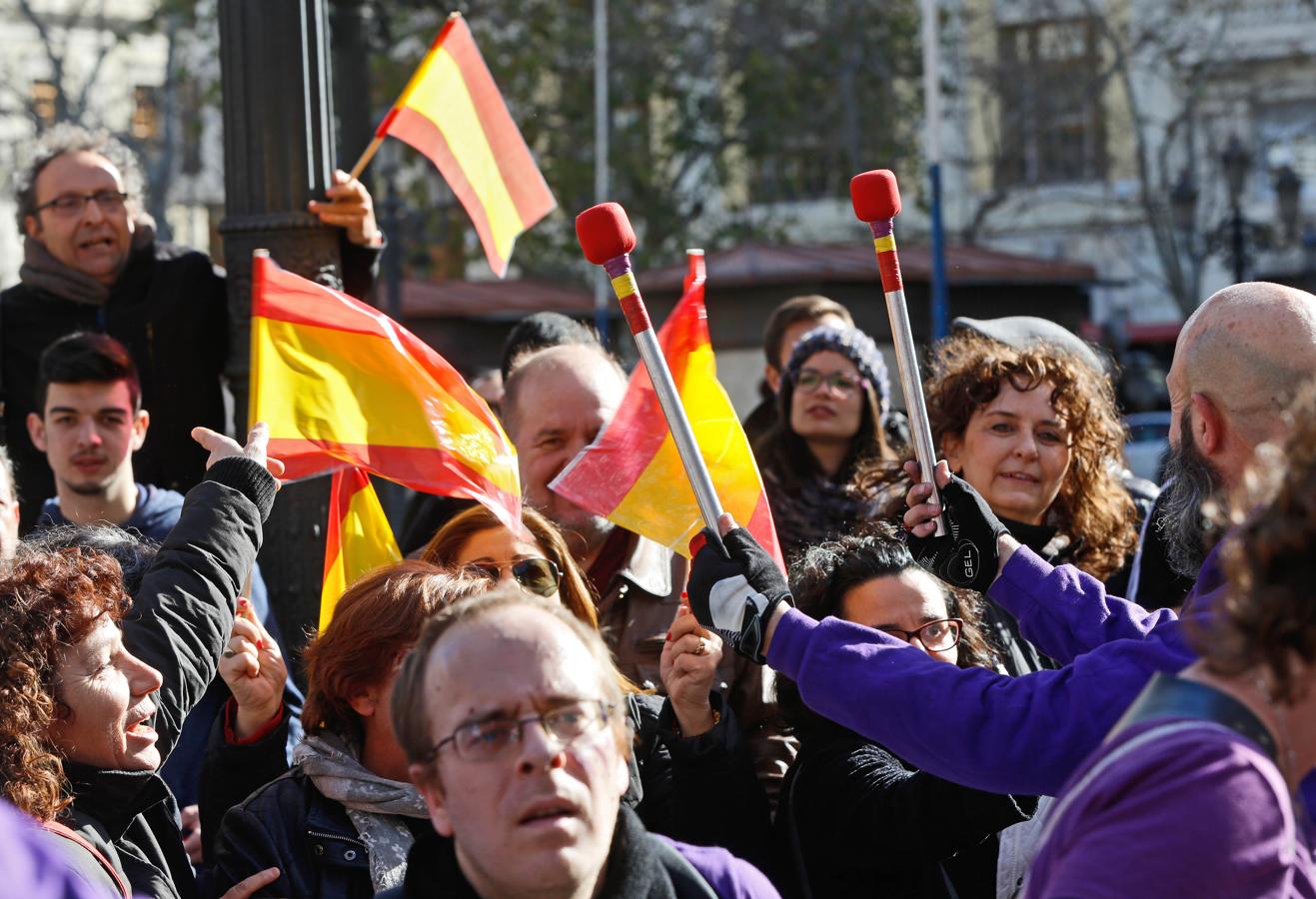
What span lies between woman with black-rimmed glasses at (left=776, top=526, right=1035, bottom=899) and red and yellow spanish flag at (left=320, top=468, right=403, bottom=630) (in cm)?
101

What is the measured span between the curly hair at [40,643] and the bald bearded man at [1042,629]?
1000mm

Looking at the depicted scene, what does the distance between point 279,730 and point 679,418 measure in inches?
43.0

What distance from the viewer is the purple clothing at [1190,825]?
1820 mm

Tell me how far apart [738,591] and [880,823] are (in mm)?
640

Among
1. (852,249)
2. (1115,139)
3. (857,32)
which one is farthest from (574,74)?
(1115,139)

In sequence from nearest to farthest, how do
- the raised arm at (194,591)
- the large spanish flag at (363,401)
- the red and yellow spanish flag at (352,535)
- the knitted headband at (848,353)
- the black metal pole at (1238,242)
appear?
the raised arm at (194,591), the large spanish flag at (363,401), the red and yellow spanish flag at (352,535), the knitted headband at (848,353), the black metal pole at (1238,242)

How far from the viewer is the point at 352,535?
13.2 ft

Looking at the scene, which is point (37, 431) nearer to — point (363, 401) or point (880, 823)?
point (363, 401)

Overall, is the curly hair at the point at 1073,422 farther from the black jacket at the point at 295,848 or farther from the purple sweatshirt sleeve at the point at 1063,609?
the black jacket at the point at 295,848

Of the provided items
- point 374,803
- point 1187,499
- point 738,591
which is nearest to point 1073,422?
point 1187,499

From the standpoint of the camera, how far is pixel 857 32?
2297cm

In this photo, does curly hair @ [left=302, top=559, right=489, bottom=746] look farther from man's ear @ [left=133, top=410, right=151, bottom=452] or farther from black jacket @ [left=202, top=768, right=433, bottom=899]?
man's ear @ [left=133, top=410, right=151, bottom=452]

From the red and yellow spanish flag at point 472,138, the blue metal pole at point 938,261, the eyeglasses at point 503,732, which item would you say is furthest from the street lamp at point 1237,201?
the eyeglasses at point 503,732

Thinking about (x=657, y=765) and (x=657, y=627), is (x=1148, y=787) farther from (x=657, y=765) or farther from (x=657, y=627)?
(x=657, y=627)
